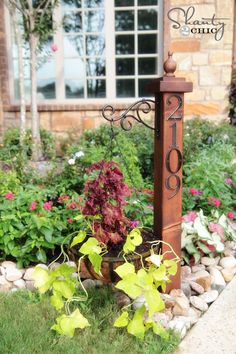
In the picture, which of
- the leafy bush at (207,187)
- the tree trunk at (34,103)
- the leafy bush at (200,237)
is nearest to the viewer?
the leafy bush at (200,237)

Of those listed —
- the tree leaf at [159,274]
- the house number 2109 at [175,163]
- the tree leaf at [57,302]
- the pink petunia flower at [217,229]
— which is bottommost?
the tree leaf at [57,302]

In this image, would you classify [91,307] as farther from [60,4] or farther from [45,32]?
[60,4]

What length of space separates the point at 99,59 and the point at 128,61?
17.8 inches

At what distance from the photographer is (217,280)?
7.05 feet

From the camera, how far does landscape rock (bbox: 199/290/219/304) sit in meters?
2.00

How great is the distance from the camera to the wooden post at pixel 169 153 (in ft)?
5.91

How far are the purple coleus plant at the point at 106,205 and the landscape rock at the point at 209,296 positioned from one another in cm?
57

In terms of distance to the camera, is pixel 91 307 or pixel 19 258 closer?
pixel 91 307

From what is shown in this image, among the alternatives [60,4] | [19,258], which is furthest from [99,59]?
[19,258]

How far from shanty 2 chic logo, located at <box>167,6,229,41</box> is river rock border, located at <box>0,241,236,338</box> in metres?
3.75

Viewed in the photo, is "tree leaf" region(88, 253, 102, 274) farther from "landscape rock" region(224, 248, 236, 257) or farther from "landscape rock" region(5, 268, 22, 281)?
"landscape rock" region(224, 248, 236, 257)

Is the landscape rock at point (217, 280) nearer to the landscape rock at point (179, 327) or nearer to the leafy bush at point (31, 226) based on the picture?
the landscape rock at point (179, 327)

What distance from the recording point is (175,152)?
1.88 metres

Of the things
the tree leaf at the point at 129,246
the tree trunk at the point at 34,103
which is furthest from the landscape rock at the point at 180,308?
the tree trunk at the point at 34,103
